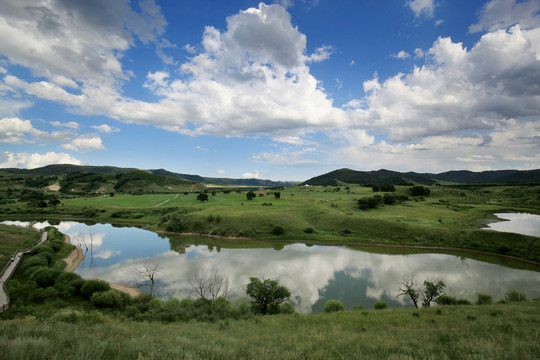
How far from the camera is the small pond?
53.9m

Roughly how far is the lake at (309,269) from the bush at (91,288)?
21.3 ft

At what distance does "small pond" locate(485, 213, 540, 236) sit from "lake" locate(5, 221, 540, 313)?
21.1m

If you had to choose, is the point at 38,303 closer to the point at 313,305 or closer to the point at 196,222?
the point at 313,305

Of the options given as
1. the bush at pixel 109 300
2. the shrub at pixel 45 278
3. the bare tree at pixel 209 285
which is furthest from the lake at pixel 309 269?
the shrub at pixel 45 278

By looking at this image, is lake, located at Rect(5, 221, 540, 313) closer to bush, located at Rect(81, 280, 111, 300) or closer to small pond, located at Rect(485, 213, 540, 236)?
bush, located at Rect(81, 280, 111, 300)

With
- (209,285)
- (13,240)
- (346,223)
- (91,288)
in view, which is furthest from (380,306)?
(13,240)

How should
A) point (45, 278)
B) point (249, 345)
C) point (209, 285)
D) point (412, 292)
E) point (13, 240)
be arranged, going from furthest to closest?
point (13, 240), point (209, 285), point (45, 278), point (412, 292), point (249, 345)

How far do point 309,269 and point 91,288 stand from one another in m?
31.0

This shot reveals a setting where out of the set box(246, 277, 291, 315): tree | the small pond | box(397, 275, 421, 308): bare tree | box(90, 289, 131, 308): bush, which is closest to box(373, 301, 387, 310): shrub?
box(397, 275, 421, 308): bare tree

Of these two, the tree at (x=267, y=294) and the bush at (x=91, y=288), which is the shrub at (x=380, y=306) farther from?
the bush at (x=91, y=288)

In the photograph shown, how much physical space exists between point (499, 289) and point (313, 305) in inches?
1048

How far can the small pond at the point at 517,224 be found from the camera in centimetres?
5395

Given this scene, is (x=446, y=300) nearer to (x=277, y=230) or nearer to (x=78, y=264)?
(x=277, y=230)

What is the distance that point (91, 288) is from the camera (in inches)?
1061
